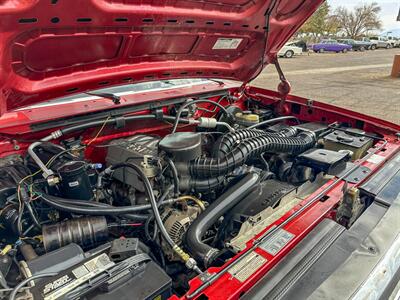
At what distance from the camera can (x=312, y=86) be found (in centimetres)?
931

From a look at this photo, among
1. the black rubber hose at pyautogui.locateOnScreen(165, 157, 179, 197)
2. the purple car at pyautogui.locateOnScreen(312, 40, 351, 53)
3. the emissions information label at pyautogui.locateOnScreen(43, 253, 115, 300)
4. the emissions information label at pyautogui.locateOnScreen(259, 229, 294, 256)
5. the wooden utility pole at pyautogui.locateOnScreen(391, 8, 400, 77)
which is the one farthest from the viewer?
the purple car at pyautogui.locateOnScreen(312, 40, 351, 53)

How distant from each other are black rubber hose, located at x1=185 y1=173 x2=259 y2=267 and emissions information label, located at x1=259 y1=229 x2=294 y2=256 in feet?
0.63

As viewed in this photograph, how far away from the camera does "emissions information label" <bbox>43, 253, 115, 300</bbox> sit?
91cm

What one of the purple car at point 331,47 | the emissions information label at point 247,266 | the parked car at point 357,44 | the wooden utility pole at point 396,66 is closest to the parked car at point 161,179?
the emissions information label at point 247,266

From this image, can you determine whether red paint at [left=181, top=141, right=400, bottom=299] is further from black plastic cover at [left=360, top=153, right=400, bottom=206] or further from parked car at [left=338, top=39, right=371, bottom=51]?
parked car at [left=338, top=39, right=371, bottom=51]

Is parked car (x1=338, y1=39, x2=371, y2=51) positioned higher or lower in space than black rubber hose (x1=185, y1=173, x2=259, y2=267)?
higher

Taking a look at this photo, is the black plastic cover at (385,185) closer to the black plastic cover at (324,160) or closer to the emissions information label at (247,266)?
the black plastic cover at (324,160)

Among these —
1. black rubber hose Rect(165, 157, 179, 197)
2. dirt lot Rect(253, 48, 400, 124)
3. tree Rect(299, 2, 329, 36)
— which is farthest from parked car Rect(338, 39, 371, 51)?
black rubber hose Rect(165, 157, 179, 197)

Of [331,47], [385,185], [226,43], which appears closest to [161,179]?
[226,43]

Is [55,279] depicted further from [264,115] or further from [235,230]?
[264,115]

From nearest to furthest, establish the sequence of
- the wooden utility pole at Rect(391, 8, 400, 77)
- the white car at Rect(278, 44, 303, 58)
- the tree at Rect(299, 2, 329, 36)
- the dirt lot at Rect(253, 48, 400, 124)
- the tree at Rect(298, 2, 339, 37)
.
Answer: the dirt lot at Rect(253, 48, 400, 124) < the wooden utility pole at Rect(391, 8, 400, 77) < the white car at Rect(278, 44, 303, 58) < the tree at Rect(298, 2, 339, 37) < the tree at Rect(299, 2, 329, 36)

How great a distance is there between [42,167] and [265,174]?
1158 millimetres

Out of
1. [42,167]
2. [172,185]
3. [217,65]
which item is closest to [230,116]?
[217,65]

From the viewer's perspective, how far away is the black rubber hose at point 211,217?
1.18 meters
